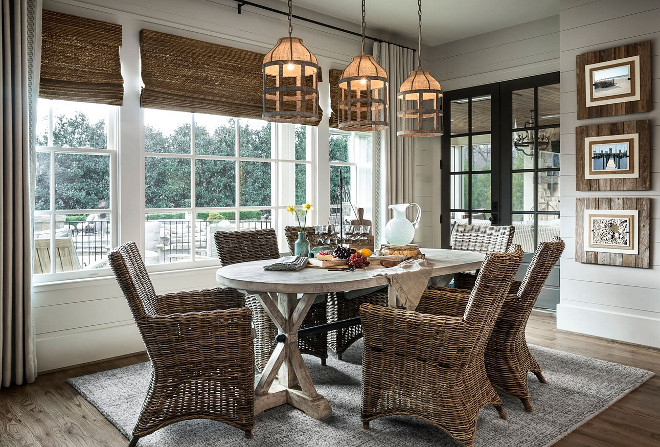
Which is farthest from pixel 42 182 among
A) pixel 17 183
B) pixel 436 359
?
pixel 436 359

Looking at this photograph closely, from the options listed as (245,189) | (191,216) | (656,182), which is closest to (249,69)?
(245,189)

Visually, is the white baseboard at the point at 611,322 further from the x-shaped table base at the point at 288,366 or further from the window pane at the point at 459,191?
the x-shaped table base at the point at 288,366

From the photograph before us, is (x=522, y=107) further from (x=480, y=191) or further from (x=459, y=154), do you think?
(x=480, y=191)

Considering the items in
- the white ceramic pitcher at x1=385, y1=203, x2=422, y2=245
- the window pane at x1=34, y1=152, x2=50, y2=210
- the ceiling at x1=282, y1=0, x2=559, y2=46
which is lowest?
the white ceramic pitcher at x1=385, y1=203, x2=422, y2=245

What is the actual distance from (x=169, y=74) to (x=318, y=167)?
1665mm

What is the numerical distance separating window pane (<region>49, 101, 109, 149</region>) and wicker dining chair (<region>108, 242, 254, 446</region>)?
1706 millimetres

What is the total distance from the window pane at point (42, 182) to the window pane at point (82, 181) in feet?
0.18

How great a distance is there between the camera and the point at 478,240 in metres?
4.21

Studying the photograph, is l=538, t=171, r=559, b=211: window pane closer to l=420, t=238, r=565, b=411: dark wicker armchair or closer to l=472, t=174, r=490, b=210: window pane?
l=472, t=174, r=490, b=210: window pane

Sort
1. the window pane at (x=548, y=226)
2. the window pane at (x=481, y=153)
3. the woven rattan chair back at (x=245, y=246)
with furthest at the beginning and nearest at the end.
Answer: the window pane at (x=481, y=153)
the window pane at (x=548, y=226)
the woven rattan chair back at (x=245, y=246)

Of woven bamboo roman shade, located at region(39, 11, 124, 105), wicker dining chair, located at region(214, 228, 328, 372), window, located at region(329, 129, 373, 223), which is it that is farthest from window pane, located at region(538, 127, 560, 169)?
woven bamboo roman shade, located at region(39, 11, 124, 105)

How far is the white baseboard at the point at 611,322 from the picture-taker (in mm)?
4184

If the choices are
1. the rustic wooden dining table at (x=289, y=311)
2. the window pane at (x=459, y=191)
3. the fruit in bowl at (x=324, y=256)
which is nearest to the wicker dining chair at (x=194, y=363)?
the rustic wooden dining table at (x=289, y=311)

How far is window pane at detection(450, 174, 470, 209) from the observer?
5.89 meters
